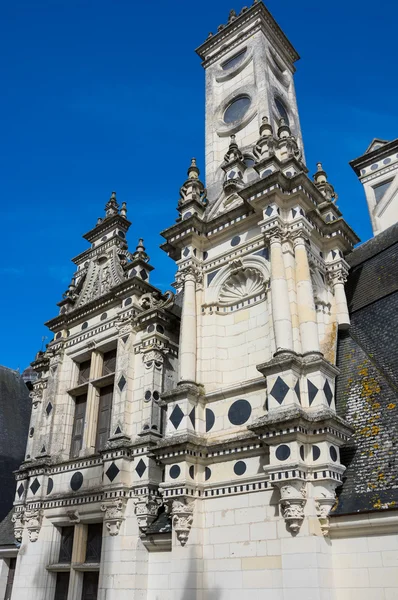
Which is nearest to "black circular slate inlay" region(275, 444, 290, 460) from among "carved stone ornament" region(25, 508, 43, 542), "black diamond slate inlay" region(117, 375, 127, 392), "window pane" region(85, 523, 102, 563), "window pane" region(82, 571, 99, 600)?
"black diamond slate inlay" region(117, 375, 127, 392)

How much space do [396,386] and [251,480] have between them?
334 centimetres

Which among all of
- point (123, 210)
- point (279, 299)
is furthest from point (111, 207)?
point (279, 299)

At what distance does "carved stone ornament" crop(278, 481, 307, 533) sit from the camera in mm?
9242

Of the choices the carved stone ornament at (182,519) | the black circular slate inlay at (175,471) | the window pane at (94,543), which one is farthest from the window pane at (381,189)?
the window pane at (94,543)

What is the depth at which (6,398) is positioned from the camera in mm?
24484

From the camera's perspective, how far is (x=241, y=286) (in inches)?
513

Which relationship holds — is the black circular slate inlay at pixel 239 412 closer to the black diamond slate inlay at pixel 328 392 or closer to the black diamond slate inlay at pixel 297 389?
the black diamond slate inlay at pixel 297 389

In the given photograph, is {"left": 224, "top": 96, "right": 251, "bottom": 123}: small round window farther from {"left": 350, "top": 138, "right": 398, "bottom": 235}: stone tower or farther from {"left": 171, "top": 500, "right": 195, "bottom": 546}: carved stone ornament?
{"left": 171, "top": 500, "right": 195, "bottom": 546}: carved stone ornament

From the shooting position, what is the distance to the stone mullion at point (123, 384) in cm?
1376

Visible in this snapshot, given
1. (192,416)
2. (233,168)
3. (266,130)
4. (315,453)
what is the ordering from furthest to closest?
1. (233,168)
2. (266,130)
3. (192,416)
4. (315,453)

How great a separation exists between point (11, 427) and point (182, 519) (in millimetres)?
14647

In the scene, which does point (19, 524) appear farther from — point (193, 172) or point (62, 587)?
point (193, 172)

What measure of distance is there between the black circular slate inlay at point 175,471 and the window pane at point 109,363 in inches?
198

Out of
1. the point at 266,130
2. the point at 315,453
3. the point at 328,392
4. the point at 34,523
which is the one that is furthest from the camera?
the point at 34,523
